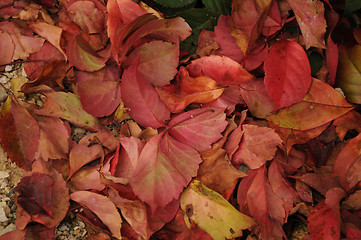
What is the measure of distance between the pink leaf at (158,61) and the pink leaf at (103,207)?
0.77 feet

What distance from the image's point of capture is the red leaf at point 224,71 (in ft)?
2.31

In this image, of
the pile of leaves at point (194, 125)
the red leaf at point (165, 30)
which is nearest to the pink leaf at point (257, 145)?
the pile of leaves at point (194, 125)

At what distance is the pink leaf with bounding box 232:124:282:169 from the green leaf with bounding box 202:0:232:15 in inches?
9.6

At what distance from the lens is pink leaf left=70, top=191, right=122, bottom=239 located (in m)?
0.65

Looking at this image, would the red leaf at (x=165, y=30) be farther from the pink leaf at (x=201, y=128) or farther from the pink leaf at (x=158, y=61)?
the pink leaf at (x=201, y=128)

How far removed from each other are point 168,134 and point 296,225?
11.4 inches

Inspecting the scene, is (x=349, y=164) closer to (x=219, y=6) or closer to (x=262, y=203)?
(x=262, y=203)

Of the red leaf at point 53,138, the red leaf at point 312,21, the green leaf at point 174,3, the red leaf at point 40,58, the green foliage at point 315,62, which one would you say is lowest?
the red leaf at point 53,138

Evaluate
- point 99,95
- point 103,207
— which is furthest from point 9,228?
point 99,95

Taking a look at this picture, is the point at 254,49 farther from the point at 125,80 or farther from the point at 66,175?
the point at 66,175

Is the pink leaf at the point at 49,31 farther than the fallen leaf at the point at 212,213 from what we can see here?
Yes

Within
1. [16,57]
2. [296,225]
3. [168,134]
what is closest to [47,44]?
[16,57]

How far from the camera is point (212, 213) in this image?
0.64 meters

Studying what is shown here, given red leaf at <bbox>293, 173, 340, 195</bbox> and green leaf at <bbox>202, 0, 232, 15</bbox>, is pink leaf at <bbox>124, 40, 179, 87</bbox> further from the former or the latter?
red leaf at <bbox>293, 173, 340, 195</bbox>
